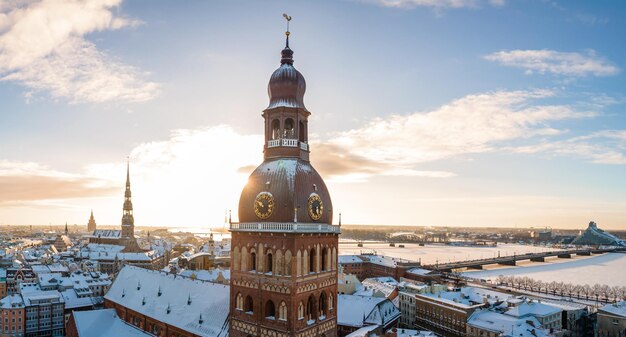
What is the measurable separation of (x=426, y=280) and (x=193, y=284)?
123 metres

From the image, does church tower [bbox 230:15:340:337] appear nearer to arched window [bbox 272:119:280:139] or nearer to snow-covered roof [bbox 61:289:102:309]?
arched window [bbox 272:119:280:139]

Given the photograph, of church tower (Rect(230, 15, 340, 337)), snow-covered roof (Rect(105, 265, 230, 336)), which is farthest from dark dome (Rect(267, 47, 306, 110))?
snow-covered roof (Rect(105, 265, 230, 336))

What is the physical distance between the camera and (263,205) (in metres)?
38.6

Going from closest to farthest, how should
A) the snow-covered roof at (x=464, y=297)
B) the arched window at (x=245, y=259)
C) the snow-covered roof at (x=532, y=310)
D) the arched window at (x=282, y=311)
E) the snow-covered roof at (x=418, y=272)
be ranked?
1. the arched window at (x=282, y=311)
2. the arched window at (x=245, y=259)
3. the snow-covered roof at (x=532, y=310)
4. the snow-covered roof at (x=464, y=297)
5. the snow-covered roof at (x=418, y=272)

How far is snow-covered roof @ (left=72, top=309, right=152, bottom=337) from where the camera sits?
59.4 meters

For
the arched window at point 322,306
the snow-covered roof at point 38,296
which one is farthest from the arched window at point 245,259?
the snow-covered roof at point 38,296

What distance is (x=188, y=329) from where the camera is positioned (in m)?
49.8

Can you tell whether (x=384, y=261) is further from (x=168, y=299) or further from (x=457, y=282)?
(x=168, y=299)

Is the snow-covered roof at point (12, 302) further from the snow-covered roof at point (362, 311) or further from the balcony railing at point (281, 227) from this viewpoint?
the balcony railing at point (281, 227)

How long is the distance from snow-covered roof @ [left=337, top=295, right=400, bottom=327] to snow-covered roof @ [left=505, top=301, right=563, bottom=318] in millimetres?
27089

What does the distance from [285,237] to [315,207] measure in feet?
13.0

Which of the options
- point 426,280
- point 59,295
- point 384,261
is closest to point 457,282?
point 426,280

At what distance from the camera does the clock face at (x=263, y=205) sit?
Result: 38156 millimetres

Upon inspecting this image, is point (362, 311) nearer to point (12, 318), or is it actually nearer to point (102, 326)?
point (102, 326)
